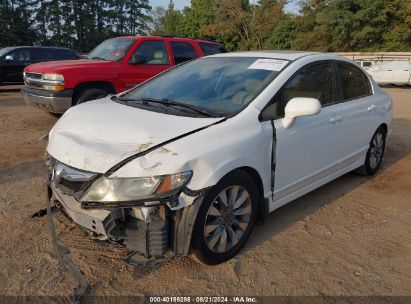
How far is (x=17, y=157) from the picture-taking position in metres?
5.71

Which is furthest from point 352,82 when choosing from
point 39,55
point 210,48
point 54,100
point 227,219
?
point 39,55

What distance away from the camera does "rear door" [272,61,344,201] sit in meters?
3.55

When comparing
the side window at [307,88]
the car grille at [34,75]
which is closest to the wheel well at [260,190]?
the side window at [307,88]

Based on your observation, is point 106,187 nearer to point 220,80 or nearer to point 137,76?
point 220,80

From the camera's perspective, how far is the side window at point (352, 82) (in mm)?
4566

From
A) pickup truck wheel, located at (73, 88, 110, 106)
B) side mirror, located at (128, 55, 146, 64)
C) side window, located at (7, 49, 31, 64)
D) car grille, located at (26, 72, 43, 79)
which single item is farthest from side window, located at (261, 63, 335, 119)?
side window, located at (7, 49, 31, 64)

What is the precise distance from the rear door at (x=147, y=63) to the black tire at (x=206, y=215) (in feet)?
17.1

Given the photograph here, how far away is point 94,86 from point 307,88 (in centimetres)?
473

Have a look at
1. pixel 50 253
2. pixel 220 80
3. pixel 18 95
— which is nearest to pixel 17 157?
pixel 50 253

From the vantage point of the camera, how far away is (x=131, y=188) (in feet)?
8.70

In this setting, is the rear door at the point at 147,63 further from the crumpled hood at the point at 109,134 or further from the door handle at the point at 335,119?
the door handle at the point at 335,119

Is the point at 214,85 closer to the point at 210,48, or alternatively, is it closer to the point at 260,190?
the point at 260,190

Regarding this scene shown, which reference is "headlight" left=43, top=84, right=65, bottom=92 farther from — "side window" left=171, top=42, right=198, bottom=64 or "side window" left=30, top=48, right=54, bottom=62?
"side window" left=30, top=48, right=54, bottom=62

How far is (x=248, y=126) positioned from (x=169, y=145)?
29.2 inches
